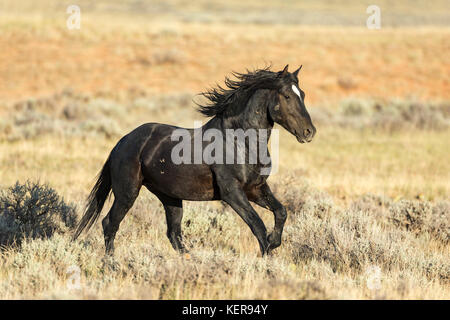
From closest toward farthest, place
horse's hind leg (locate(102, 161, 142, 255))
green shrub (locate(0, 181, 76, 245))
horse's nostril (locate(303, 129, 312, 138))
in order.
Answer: horse's nostril (locate(303, 129, 312, 138)), horse's hind leg (locate(102, 161, 142, 255)), green shrub (locate(0, 181, 76, 245))

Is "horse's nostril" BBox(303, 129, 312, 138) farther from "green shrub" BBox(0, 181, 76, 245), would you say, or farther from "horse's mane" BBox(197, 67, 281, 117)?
"green shrub" BBox(0, 181, 76, 245)

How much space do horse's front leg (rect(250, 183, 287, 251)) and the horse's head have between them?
2.35 ft

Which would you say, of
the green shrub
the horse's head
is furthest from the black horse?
the green shrub

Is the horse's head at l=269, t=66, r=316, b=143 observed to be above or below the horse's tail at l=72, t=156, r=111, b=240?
above

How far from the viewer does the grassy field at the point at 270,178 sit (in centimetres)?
567

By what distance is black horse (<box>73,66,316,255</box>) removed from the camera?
605 centimetres

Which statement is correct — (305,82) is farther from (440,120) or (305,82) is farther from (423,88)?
(440,120)

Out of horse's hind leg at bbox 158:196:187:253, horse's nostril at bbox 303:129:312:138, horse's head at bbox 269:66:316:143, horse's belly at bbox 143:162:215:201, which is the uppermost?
horse's head at bbox 269:66:316:143

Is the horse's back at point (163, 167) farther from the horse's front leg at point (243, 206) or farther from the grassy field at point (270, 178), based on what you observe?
the grassy field at point (270, 178)

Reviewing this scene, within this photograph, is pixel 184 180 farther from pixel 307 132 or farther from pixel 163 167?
pixel 307 132

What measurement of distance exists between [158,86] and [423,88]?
40.6ft

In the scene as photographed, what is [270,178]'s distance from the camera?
437 inches

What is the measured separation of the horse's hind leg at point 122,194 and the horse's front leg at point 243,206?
42.1 inches

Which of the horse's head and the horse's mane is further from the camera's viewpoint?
the horse's mane
